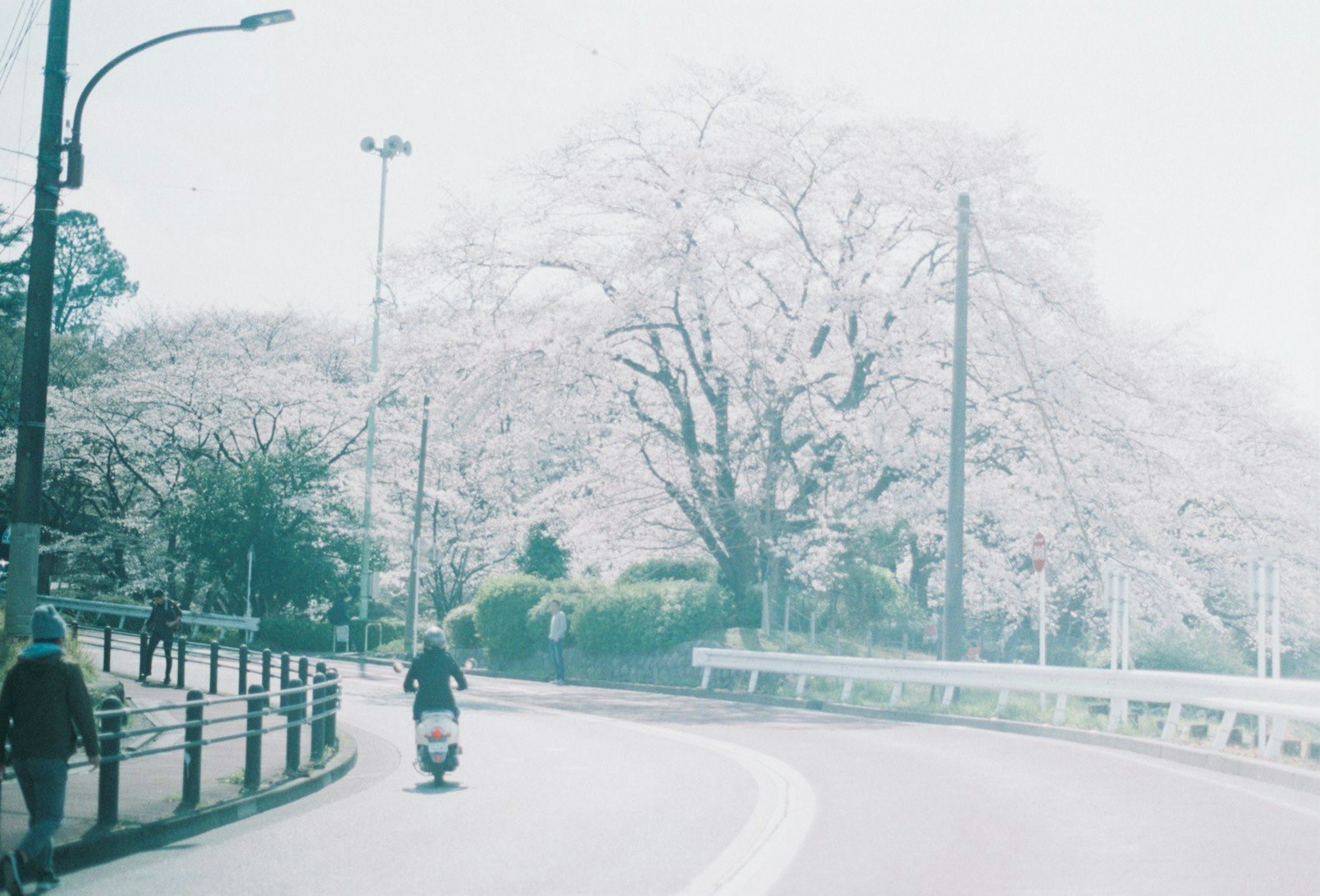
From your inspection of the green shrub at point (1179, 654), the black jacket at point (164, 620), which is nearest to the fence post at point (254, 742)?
the black jacket at point (164, 620)

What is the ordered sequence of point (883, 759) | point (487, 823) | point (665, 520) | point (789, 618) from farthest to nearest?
point (665, 520) → point (789, 618) → point (883, 759) → point (487, 823)

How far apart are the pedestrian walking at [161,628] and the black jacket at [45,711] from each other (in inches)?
793

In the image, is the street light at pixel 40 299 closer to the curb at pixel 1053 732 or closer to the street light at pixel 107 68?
the street light at pixel 107 68

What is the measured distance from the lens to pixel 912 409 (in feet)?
101

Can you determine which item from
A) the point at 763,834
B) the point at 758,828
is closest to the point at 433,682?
the point at 758,828

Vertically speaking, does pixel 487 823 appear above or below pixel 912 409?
below

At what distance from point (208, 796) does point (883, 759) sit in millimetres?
7566

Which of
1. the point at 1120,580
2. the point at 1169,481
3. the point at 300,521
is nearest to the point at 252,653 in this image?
the point at 300,521

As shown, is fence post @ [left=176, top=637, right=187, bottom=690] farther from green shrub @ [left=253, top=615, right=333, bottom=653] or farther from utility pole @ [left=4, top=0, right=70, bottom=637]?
green shrub @ [left=253, top=615, right=333, bottom=653]

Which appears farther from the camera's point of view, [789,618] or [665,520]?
[665,520]

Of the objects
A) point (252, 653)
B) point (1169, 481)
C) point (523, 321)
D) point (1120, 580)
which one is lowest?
point (252, 653)

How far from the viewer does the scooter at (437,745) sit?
13.5 meters

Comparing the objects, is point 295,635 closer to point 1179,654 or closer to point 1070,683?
point 1179,654

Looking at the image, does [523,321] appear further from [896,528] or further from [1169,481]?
[1169,481]
